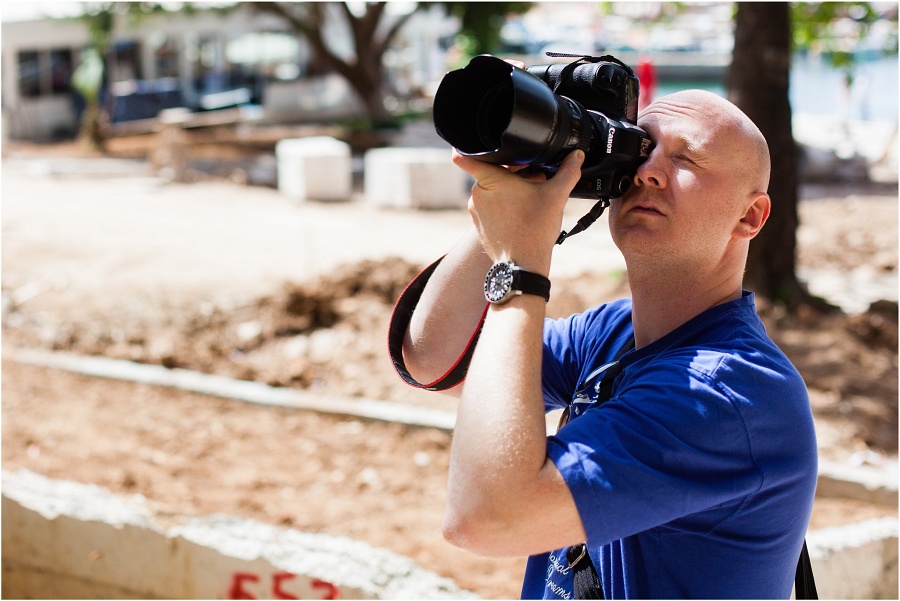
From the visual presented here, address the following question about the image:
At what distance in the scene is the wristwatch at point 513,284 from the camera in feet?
4.66

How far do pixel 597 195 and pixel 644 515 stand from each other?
557 millimetres

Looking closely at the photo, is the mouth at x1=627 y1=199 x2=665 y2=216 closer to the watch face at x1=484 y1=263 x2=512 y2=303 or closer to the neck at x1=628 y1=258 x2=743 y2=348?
the neck at x1=628 y1=258 x2=743 y2=348

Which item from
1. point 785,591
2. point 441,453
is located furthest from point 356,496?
point 785,591

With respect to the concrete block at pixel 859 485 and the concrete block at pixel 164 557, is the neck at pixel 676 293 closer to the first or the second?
the concrete block at pixel 164 557

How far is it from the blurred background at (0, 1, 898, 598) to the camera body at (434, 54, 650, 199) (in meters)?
0.37

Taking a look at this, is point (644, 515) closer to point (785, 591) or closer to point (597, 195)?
point (785, 591)

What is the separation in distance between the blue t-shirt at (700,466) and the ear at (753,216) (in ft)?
0.39

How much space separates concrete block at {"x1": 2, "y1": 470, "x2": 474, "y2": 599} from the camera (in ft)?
9.59

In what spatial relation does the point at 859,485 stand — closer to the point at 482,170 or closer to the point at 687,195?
the point at 687,195

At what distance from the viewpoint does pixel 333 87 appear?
2417 centimetres

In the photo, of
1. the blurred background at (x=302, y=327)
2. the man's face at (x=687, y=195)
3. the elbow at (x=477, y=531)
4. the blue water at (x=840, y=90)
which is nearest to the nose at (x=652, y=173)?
the man's face at (x=687, y=195)

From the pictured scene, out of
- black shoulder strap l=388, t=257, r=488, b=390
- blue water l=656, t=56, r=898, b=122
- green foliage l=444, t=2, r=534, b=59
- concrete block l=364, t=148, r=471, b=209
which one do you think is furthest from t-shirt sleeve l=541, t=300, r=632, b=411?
blue water l=656, t=56, r=898, b=122

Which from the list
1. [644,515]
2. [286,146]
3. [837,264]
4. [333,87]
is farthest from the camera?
[333,87]

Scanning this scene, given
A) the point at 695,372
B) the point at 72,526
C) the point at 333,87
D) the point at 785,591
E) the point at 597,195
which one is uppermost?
the point at 597,195
